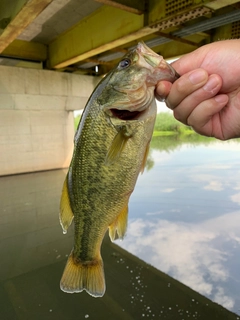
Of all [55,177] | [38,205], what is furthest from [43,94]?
[38,205]

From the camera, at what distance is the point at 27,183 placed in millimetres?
9031

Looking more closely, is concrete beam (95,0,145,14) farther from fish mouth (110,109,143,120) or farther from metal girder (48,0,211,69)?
fish mouth (110,109,143,120)

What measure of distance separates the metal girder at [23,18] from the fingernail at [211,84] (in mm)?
3297

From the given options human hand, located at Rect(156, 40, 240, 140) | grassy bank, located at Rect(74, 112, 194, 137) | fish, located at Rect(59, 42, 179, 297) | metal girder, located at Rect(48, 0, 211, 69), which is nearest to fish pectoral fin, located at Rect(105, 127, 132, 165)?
fish, located at Rect(59, 42, 179, 297)

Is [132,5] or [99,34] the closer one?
[132,5]

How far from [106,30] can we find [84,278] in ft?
18.9

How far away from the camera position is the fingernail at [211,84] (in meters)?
1.63

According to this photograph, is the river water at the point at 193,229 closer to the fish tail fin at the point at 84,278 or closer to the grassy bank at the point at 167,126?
the fish tail fin at the point at 84,278

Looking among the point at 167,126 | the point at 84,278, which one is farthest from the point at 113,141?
the point at 167,126

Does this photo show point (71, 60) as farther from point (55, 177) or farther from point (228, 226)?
point (228, 226)

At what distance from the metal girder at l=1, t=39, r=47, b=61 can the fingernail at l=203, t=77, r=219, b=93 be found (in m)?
8.44

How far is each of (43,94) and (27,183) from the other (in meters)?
3.23

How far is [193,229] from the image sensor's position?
210 inches

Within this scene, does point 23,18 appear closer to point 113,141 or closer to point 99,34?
point 99,34
